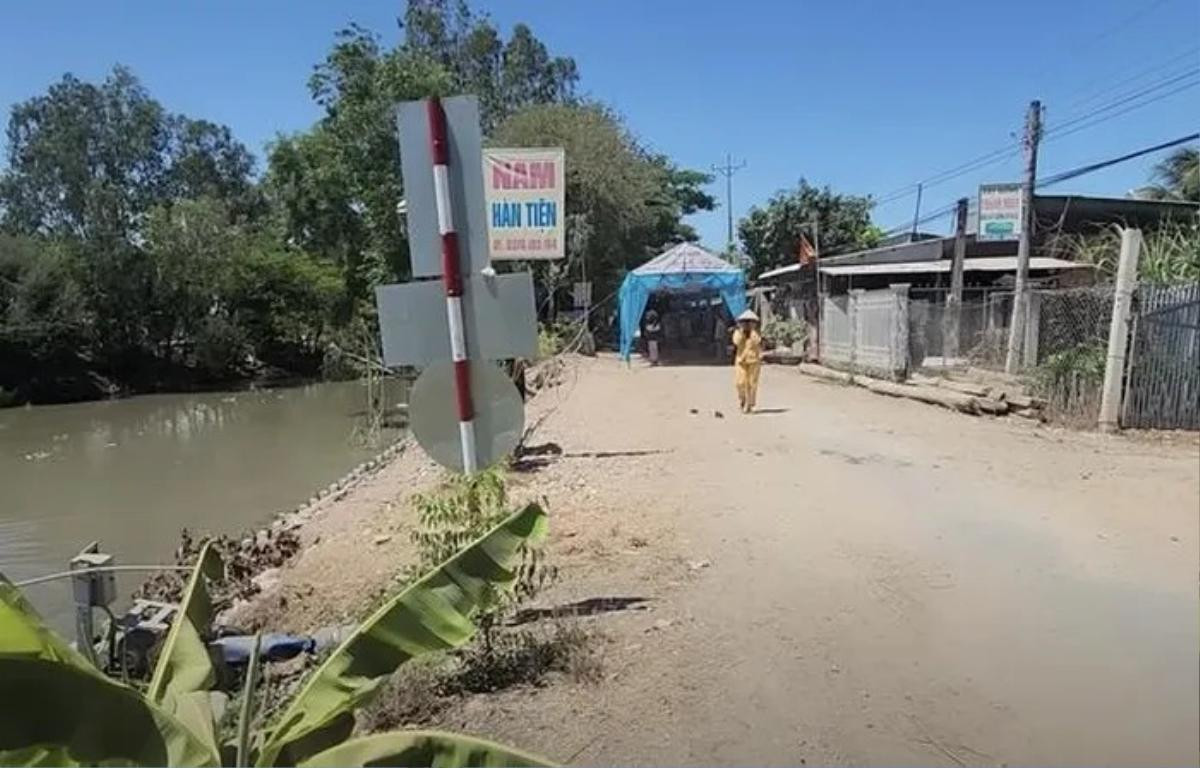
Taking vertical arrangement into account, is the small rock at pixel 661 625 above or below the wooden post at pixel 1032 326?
below

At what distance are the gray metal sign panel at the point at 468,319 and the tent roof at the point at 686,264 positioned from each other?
811 inches

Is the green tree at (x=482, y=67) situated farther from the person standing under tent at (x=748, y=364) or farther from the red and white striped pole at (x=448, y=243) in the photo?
the red and white striped pole at (x=448, y=243)

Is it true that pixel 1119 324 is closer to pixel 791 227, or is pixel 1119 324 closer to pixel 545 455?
pixel 545 455

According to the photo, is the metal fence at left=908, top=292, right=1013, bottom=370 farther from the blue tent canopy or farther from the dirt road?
the blue tent canopy

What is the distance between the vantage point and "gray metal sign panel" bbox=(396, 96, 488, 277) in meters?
3.13

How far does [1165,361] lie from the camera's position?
1431mm

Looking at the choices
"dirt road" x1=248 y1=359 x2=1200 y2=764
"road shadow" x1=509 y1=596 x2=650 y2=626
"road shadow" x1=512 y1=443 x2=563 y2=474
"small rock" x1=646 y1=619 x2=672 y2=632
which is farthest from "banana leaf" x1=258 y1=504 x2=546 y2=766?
"road shadow" x1=512 y1=443 x2=563 y2=474

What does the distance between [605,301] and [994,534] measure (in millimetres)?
29106

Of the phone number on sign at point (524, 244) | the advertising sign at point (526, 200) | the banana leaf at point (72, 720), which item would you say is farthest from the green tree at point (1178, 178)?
the phone number on sign at point (524, 244)

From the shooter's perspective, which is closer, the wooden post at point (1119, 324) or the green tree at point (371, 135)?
the wooden post at point (1119, 324)

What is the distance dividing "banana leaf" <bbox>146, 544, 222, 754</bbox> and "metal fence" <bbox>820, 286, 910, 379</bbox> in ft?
34.8

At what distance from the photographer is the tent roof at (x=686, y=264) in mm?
23656

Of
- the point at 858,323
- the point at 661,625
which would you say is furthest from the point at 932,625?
the point at 858,323

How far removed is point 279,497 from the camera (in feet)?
46.1
